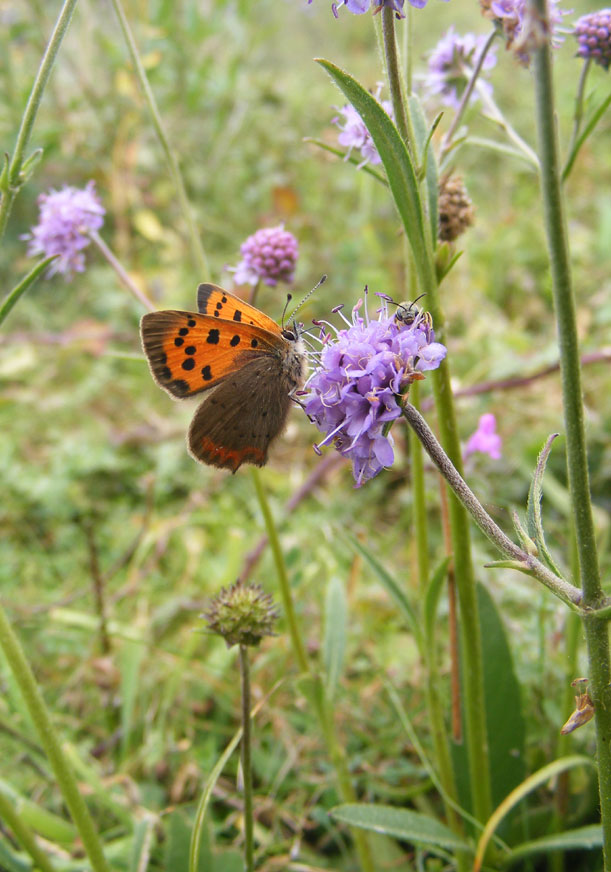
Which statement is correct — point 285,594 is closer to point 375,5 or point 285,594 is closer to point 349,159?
point 349,159

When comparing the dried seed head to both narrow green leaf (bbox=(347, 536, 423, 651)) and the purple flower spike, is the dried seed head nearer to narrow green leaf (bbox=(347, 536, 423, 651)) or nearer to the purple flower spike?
the purple flower spike

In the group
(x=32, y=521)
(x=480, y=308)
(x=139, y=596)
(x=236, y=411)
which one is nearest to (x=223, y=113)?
(x=480, y=308)

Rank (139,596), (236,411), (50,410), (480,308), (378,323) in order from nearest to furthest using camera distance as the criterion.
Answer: (378,323) < (236,411) < (139,596) < (50,410) < (480,308)

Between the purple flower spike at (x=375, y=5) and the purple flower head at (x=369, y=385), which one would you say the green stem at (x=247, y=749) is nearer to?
the purple flower head at (x=369, y=385)

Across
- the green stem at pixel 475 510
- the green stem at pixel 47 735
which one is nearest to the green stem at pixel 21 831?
the green stem at pixel 47 735

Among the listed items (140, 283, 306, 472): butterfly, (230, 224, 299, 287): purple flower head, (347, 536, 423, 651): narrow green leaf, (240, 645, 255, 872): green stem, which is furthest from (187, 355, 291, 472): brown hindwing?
(240, 645, 255, 872): green stem

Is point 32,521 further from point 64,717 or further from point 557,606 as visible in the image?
point 557,606
